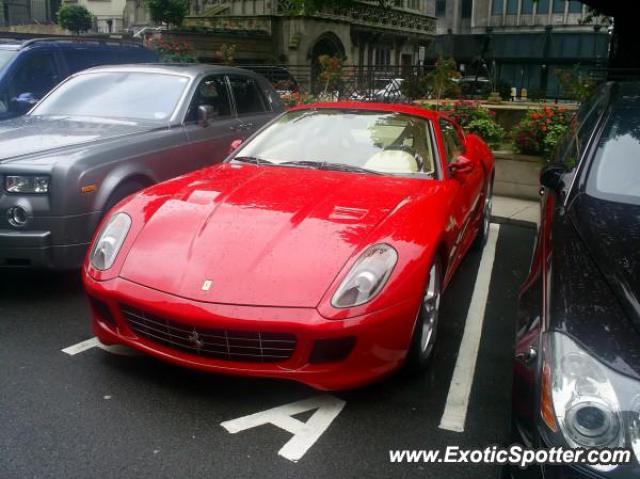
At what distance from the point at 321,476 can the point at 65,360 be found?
1.75m

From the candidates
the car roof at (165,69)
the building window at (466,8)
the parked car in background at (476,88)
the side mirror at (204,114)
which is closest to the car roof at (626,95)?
the side mirror at (204,114)

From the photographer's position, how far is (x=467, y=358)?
12.5 feet

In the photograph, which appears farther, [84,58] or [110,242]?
[84,58]

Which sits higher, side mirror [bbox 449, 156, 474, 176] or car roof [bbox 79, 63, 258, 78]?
car roof [bbox 79, 63, 258, 78]

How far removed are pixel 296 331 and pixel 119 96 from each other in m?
4.01

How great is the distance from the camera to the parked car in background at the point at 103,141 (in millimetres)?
4273

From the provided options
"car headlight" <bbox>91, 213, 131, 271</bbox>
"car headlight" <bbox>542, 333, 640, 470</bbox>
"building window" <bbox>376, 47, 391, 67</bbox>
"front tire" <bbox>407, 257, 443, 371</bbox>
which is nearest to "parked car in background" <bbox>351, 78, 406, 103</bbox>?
"front tire" <bbox>407, 257, 443, 371</bbox>

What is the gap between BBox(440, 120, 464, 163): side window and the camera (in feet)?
15.5

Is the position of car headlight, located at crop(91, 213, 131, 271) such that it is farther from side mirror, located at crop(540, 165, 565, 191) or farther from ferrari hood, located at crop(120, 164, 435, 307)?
side mirror, located at crop(540, 165, 565, 191)

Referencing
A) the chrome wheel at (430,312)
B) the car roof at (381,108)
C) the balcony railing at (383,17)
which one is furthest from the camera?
the balcony railing at (383,17)

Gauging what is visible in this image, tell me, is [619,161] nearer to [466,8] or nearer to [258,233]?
[258,233]

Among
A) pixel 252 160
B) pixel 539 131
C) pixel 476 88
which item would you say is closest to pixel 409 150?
pixel 252 160

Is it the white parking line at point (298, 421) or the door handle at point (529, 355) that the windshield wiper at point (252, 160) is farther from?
the door handle at point (529, 355)

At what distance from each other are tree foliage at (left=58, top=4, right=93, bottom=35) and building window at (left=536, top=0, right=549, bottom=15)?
31946 millimetres
